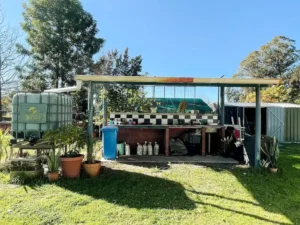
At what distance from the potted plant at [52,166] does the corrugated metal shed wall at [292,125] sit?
10.5 m

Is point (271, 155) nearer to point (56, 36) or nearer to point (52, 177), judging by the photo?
point (52, 177)

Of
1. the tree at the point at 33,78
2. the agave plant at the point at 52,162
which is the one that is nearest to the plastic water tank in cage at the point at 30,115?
the agave plant at the point at 52,162

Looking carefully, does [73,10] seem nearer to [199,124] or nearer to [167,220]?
[199,124]

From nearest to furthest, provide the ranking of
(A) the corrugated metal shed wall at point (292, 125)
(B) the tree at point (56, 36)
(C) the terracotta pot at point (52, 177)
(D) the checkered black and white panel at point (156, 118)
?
(C) the terracotta pot at point (52, 177)
(D) the checkered black and white panel at point (156, 118)
(A) the corrugated metal shed wall at point (292, 125)
(B) the tree at point (56, 36)

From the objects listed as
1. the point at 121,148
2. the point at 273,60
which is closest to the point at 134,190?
the point at 121,148

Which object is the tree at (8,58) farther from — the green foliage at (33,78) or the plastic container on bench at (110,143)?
the plastic container on bench at (110,143)

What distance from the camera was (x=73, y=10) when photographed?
15094 mm

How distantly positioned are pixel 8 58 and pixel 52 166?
1198 centimetres

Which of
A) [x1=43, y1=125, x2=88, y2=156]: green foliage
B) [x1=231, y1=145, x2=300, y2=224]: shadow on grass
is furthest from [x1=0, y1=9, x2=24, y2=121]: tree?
[x1=231, y1=145, x2=300, y2=224]: shadow on grass

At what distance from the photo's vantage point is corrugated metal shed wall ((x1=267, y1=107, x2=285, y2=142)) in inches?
418

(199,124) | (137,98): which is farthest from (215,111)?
(137,98)

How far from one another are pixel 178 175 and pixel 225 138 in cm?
269

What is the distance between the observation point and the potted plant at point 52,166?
4215 millimetres

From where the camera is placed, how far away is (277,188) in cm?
414
